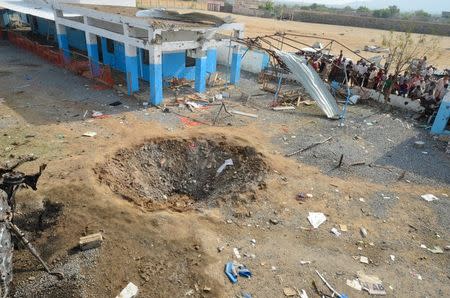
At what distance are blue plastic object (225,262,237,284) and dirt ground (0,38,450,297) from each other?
3.5 inches

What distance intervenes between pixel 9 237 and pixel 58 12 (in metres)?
17.0

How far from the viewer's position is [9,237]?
5.31m

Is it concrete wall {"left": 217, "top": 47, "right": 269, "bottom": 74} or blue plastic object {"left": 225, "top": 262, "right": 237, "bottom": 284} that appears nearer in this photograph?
blue plastic object {"left": 225, "top": 262, "right": 237, "bottom": 284}

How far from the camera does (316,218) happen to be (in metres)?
7.79

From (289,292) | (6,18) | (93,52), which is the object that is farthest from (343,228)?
(6,18)

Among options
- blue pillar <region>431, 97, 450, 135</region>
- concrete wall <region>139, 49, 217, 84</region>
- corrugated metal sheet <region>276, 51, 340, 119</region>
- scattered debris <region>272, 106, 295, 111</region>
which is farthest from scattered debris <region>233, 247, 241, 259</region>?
concrete wall <region>139, 49, 217, 84</region>

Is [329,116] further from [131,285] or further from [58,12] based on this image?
[58,12]

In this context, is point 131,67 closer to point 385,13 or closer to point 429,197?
point 429,197

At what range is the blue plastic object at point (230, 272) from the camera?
598cm

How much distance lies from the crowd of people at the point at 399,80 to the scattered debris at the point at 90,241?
11.2 metres

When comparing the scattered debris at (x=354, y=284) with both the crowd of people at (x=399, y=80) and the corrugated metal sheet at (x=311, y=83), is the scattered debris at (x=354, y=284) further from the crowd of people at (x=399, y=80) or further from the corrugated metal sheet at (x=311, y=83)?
the crowd of people at (x=399, y=80)

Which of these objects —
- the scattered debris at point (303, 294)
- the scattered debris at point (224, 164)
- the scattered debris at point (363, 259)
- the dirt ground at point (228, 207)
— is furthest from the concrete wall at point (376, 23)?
the scattered debris at point (303, 294)

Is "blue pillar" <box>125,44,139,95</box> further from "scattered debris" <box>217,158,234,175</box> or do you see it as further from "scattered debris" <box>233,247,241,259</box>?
"scattered debris" <box>233,247,241,259</box>

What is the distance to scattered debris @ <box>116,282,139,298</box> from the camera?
5.58m
